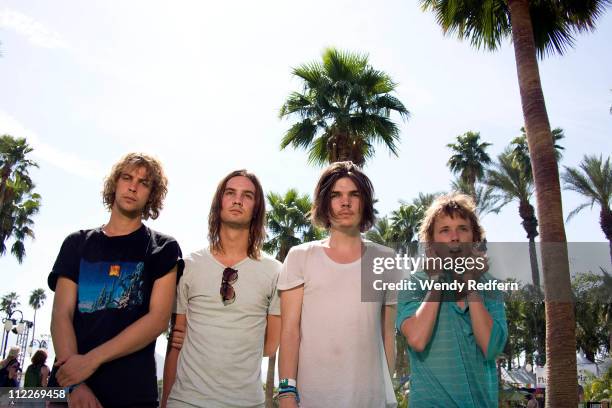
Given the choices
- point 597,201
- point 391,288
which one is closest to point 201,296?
point 391,288

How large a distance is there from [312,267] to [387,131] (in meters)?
9.17

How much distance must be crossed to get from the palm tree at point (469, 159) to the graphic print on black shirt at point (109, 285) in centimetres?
2991

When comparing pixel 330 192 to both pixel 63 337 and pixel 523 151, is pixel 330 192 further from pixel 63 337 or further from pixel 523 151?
pixel 523 151

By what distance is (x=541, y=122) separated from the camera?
7.89 meters

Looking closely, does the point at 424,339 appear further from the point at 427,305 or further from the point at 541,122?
the point at 541,122

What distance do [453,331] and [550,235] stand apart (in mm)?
5448

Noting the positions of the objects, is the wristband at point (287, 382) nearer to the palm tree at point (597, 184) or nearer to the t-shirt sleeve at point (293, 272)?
the t-shirt sleeve at point (293, 272)

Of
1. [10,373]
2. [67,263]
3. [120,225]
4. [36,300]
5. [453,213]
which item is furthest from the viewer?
[36,300]

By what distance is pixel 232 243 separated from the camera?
3520 mm

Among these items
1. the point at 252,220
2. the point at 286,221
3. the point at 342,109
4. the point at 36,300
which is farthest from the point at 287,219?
the point at 36,300

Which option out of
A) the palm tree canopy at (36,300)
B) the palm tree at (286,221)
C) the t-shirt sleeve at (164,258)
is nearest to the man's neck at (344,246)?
the t-shirt sleeve at (164,258)

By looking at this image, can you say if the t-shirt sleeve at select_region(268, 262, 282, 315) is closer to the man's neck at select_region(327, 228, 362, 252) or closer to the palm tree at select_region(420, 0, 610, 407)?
the man's neck at select_region(327, 228, 362, 252)

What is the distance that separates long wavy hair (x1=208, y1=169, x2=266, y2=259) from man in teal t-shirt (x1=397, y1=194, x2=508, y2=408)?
1.20 m

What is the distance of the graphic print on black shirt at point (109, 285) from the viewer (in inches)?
117
